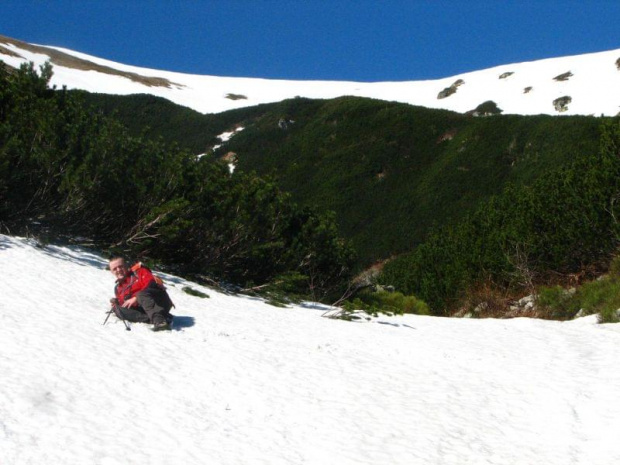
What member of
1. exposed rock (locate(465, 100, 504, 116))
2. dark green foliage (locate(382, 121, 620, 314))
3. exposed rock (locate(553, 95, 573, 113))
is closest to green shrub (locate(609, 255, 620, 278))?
dark green foliage (locate(382, 121, 620, 314))

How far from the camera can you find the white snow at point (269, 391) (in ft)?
16.6

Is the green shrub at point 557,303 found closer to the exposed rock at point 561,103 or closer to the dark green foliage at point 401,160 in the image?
the dark green foliage at point 401,160

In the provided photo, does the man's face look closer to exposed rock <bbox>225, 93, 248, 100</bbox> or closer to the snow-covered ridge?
→ the snow-covered ridge

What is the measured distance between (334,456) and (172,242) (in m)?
9.13

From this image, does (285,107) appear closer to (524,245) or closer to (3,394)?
(524,245)

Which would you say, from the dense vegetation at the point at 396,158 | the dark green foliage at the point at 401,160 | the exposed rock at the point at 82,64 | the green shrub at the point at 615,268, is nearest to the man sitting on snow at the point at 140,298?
the green shrub at the point at 615,268

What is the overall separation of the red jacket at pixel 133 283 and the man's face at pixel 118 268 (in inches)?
3.1

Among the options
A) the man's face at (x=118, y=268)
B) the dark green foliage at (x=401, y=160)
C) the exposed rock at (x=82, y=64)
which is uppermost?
the exposed rock at (x=82, y=64)

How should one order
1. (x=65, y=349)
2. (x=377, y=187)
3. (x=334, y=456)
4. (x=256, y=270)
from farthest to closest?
(x=377, y=187), (x=256, y=270), (x=65, y=349), (x=334, y=456)

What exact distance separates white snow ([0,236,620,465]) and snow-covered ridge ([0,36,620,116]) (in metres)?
54.7

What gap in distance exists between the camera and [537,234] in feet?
61.2

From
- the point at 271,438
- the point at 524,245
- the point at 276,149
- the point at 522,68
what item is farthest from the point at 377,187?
the point at 522,68

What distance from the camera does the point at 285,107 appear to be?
67.1 metres

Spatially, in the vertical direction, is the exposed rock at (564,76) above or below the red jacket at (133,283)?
above
